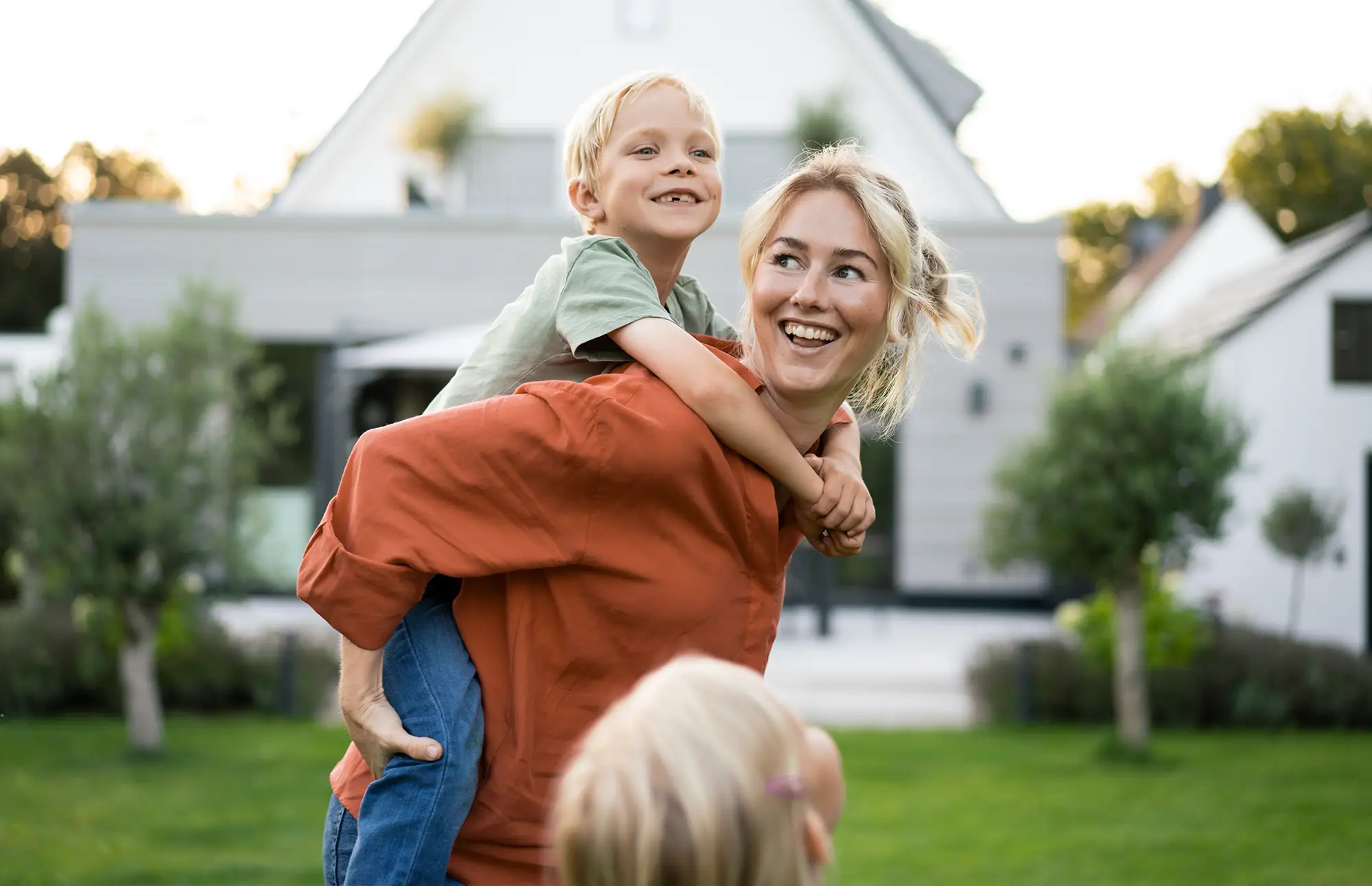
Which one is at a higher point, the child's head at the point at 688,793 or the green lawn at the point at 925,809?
the child's head at the point at 688,793

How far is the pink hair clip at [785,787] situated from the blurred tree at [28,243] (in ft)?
122

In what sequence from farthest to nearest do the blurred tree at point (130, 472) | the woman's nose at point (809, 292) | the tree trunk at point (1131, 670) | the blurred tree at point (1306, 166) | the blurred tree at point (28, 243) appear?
1. the blurred tree at point (1306, 166)
2. the blurred tree at point (28, 243)
3. the tree trunk at point (1131, 670)
4. the blurred tree at point (130, 472)
5. the woman's nose at point (809, 292)

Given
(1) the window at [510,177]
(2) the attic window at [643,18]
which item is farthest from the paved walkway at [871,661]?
(2) the attic window at [643,18]

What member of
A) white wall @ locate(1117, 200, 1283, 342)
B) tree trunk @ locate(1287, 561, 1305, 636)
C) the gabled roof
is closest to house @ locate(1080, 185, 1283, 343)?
white wall @ locate(1117, 200, 1283, 342)

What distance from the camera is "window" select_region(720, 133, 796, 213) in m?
18.3

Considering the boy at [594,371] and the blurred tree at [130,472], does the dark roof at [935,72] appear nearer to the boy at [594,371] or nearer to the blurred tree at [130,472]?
the blurred tree at [130,472]

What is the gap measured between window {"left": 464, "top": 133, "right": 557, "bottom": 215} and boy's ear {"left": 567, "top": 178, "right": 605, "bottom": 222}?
1626cm

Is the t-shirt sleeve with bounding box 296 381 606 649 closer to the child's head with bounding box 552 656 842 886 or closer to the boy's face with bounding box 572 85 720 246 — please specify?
the child's head with bounding box 552 656 842 886

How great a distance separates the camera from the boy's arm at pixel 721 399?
1.85 metres

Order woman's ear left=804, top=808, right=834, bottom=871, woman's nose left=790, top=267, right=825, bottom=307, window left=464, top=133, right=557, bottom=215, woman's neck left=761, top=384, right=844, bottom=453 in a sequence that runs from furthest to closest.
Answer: window left=464, top=133, right=557, bottom=215 → woman's neck left=761, top=384, right=844, bottom=453 → woman's nose left=790, top=267, right=825, bottom=307 → woman's ear left=804, top=808, right=834, bottom=871

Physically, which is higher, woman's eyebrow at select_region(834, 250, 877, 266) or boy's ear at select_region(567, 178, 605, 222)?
boy's ear at select_region(567, 178, 605, 222)

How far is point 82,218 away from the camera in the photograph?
16.9m

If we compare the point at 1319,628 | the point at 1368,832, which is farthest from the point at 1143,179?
the point at 1368,832

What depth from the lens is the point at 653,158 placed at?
85.4 inches
